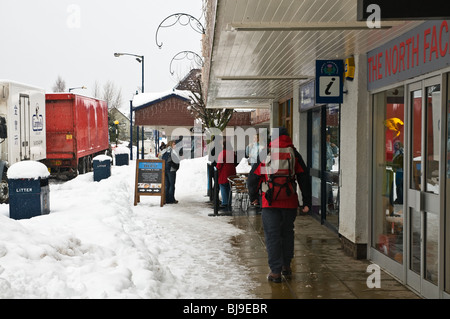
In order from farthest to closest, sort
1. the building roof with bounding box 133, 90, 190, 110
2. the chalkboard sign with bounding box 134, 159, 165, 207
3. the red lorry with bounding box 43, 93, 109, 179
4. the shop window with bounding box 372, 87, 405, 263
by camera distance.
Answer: the building roof with bounding box 133, 90, 190, 110 → the red lorry with bounding box 43, 93, 109, 179 → the chalkboard sign with bounding box 134, 159, 165, 207 → the shop window with bounding box 372, 87, 405, 263

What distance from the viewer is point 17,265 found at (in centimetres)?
519

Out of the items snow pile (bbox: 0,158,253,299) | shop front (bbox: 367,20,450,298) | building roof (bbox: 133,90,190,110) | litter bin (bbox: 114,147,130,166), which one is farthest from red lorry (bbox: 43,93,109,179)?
shop front (bbox: 367,20,450,298)

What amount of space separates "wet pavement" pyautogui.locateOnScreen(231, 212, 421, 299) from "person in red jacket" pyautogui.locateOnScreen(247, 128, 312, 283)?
375 millimetres

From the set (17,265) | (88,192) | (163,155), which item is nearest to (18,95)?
(88,192)

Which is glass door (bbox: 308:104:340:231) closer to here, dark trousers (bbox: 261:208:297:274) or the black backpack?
the black backpack

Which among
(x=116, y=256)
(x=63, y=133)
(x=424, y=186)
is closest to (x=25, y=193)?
(x=116, y=256)

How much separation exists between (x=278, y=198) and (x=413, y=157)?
153cm

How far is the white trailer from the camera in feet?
46.1

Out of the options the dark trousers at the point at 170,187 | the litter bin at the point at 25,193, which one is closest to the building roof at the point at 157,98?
the dark trousers at the point at 170,187

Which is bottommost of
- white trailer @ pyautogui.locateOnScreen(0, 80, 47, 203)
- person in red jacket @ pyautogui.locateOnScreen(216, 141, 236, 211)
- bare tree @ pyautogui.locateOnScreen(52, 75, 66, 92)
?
person in red jacket @ pyautogui.locateOnScreen(216, 141, 236, 211)

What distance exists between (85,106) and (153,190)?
10765 mm

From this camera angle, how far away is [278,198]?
6.16 metres
